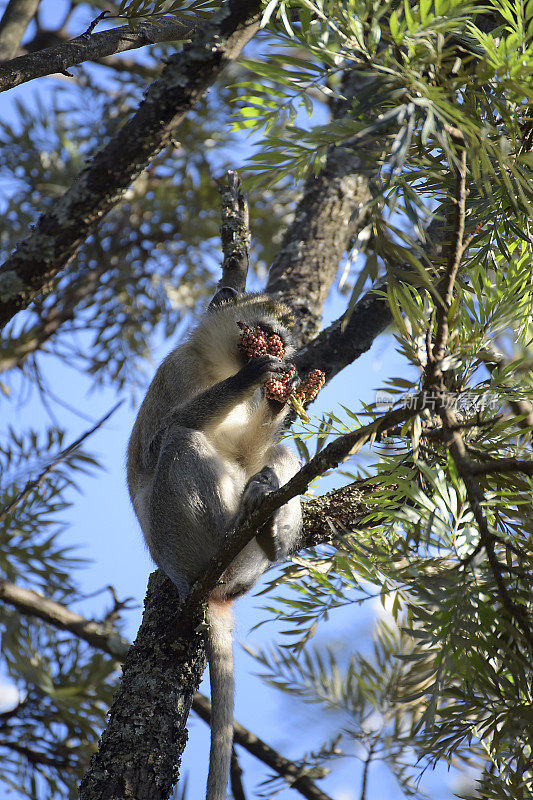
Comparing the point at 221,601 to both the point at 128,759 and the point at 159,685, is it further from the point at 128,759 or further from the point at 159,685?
Result: the point at 128,759

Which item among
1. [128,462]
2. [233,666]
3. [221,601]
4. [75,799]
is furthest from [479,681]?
[128,462]

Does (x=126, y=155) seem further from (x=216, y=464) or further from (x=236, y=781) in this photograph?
(x=236, y=781)

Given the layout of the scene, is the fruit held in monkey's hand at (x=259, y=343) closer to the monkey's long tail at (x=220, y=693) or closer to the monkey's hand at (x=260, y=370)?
the monkey's hand at (x=260, y=370)

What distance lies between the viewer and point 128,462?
396cm

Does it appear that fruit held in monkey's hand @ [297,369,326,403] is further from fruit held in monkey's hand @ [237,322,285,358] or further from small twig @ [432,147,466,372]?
small twig @ [432,147,466,372]

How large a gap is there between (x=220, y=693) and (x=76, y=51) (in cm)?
226

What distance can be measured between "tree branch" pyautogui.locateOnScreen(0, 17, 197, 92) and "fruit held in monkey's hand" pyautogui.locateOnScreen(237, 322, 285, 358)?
148cm

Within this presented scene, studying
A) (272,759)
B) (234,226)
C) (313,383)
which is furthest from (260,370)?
(272,759)

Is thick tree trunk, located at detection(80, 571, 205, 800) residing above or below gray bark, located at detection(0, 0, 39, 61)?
below

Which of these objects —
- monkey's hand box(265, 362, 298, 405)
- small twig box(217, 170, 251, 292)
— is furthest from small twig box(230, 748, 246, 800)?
small twig box(217, 170, 251, 292)

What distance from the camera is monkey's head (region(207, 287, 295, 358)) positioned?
3.70m

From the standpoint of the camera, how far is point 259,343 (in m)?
3.50

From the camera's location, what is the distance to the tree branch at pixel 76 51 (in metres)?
1.98

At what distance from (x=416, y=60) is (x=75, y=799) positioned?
10.8 feet
